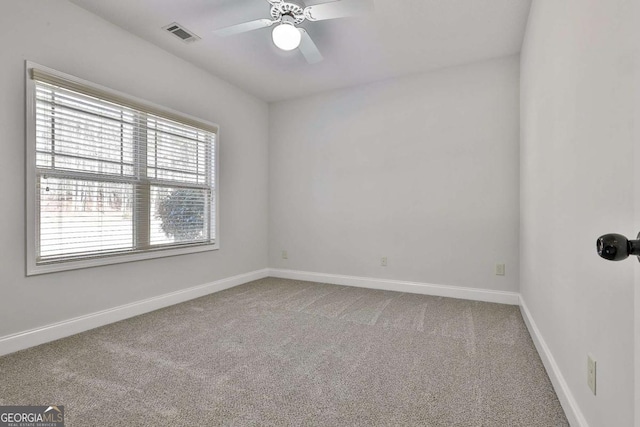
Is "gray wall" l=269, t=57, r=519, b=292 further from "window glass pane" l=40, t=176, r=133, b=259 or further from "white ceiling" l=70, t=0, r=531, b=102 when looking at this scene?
"window glass pane" l=40, t=176, r=133, b=259

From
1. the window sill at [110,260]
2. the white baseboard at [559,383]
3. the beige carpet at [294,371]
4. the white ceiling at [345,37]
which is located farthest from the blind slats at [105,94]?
the white baseboard at [559,383]

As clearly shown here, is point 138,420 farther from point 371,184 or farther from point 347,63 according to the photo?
point 347,63

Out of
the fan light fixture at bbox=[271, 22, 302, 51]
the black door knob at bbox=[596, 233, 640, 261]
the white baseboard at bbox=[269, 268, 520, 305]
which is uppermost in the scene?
the fan light fixture at bbox=[271, 22, 302, 51]

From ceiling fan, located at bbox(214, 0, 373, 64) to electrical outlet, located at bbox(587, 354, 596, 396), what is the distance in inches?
86.4

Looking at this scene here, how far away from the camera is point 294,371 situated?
184 centimetres

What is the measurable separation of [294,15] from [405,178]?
2120 mm

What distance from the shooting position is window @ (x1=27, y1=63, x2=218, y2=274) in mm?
2236

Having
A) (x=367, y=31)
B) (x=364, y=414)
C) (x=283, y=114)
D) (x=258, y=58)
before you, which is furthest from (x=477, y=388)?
(x=283, y=114)

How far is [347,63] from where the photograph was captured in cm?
335

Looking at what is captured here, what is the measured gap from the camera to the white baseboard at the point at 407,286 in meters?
3.23

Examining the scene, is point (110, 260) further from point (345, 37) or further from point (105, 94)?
point (345, 37)

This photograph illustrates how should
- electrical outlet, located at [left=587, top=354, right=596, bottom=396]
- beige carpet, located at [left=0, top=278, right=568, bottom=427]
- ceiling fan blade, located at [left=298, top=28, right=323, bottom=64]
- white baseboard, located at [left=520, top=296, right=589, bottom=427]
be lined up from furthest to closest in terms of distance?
ceiling fan blade, located at [left=298, top=28, right=323, bottom=64]
beige carpet, located at [left=0, top=278, right=568, bottom=427]
white baseboard, located at [left=520, top=296, right=589, bottom=427]
electrical outlet, located at [left=587, top=354, right=596, bottom=396]

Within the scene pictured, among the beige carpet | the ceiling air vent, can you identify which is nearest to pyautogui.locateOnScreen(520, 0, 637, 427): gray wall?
the beige carpet

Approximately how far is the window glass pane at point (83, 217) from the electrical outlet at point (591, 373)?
3239 mm
